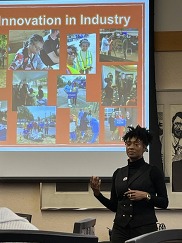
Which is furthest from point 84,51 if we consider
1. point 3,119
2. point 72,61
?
point 3,119

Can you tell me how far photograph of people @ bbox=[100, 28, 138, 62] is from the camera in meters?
4.93

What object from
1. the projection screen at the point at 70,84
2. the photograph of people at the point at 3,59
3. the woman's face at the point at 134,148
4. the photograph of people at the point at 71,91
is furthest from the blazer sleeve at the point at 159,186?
the photograph of people at the point at 3,59

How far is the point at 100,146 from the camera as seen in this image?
482cm

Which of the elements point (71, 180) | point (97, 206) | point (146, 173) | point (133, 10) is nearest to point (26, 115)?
point (71, 180)

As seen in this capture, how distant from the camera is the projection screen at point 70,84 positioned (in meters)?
4.83

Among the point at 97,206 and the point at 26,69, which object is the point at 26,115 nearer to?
the point at 26,69

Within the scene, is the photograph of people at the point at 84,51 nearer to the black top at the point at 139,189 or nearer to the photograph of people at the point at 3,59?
the photograph of people at the point at 3,59

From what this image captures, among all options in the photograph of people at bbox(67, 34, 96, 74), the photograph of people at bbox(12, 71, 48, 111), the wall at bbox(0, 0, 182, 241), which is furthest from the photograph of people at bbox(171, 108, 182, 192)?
the photograph of people at bbox(12, 71, 48, 111)

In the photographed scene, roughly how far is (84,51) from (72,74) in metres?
0.25

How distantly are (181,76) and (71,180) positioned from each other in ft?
4.75

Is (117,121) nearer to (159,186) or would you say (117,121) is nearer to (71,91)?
(71,91)

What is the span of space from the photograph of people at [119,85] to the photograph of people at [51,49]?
1.57 feet

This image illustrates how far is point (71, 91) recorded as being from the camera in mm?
4926

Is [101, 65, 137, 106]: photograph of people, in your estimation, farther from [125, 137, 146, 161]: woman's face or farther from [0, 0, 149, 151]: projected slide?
[125, 137, 146, 161]: woman's face
